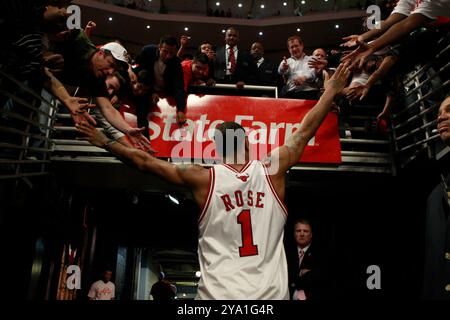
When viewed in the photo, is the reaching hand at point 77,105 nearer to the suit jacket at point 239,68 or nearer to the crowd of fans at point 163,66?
the crowd of fans at point 163,66

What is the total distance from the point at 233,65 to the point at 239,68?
19 cm

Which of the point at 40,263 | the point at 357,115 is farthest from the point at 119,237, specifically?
the point at 357,115

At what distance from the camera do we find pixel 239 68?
7.73 metres

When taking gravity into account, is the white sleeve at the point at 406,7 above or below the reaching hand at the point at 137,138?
above

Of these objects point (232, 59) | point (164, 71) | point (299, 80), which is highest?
point (232, 59)

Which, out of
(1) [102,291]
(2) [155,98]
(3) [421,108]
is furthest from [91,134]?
(1) [102,291]

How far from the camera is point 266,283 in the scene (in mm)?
2459

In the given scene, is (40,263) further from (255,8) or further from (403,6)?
(255,8)

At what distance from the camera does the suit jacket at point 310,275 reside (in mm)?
4430

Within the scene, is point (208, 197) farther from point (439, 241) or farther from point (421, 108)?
point (421, 108)

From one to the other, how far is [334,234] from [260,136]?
3465 millimetres

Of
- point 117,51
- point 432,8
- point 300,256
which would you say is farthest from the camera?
point 117,51

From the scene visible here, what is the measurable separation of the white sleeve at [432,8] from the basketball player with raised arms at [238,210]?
72.4 inches

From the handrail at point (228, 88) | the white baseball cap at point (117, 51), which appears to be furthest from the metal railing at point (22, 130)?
the handrail at point (228, 88)
